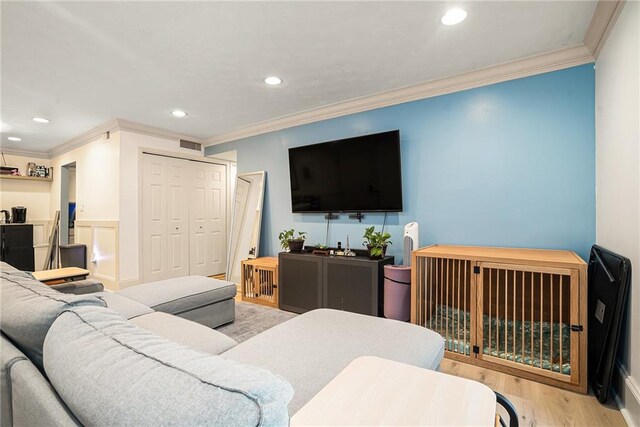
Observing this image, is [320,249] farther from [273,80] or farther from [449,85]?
[449,85]

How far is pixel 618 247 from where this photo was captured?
73.3 inches

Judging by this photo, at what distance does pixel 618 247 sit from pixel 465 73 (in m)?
1.84

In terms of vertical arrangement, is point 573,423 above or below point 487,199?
below

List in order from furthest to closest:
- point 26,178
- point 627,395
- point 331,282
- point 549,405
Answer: point 26,178 → point 331,282 → point 549,405 → point 627,395

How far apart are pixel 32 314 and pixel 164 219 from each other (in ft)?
13.9

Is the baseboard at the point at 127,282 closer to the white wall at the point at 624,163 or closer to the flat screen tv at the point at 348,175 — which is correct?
the flat screen tv at the point at 348,175

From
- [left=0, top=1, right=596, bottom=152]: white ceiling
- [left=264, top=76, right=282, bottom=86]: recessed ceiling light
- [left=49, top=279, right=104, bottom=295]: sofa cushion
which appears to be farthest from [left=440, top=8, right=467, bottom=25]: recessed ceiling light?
[left=49, top=279, right=104, bottom=295]: sofa cushion

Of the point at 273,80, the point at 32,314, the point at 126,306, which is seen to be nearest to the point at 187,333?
the point at 126,306

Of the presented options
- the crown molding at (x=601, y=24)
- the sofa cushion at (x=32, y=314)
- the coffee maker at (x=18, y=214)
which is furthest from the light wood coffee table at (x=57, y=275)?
the crown molding at (x=601, y=24)

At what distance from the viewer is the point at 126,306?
6.99 feet

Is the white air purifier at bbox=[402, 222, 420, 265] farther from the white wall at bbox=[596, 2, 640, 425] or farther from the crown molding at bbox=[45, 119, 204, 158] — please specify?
the crown molding at bbox=[45, 119, 204, 158]

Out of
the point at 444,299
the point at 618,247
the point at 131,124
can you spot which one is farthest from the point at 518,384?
the point at 131,124

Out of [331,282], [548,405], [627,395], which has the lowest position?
[548,405]

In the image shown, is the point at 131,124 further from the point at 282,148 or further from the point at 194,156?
the point at 282,148
